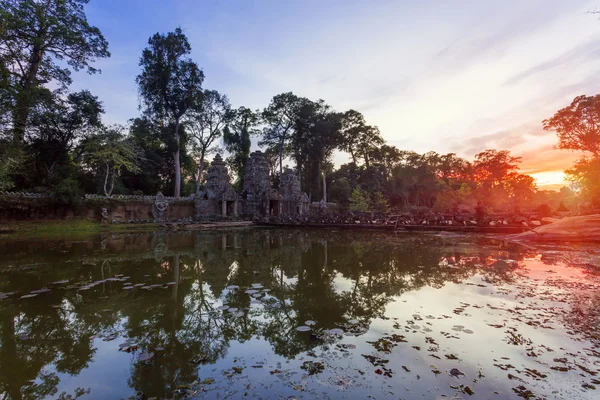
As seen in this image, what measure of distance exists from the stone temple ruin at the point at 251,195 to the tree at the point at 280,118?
23.1 feet

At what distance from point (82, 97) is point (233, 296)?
28.7 metres

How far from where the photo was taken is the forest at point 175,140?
16.7 metres

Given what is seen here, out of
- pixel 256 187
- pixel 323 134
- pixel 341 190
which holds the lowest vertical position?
pixel 256 187

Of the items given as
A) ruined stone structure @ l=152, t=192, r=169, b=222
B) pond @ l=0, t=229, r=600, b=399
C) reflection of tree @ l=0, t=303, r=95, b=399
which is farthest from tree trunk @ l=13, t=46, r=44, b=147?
reflection of tree @ l=0, t=303, r=95, b=399

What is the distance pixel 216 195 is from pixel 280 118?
646 inches

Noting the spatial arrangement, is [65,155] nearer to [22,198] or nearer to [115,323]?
[22,198]

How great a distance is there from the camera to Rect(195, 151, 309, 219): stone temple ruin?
2750 cm

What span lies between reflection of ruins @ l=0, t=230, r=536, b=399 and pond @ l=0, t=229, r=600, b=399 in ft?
0.09

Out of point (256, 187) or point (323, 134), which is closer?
point (256, 187)

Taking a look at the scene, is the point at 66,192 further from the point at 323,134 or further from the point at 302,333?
the point at 323,134

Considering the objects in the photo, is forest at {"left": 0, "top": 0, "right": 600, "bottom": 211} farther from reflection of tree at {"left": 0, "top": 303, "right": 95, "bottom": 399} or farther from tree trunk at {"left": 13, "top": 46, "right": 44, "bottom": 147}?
reflection of tree at {"left": 0, "top": 303, "right": 95, "bottom": 399}

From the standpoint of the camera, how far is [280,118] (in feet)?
125

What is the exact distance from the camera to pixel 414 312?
175 inches

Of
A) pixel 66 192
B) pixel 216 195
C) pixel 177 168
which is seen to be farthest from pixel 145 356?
pixel 177 168
